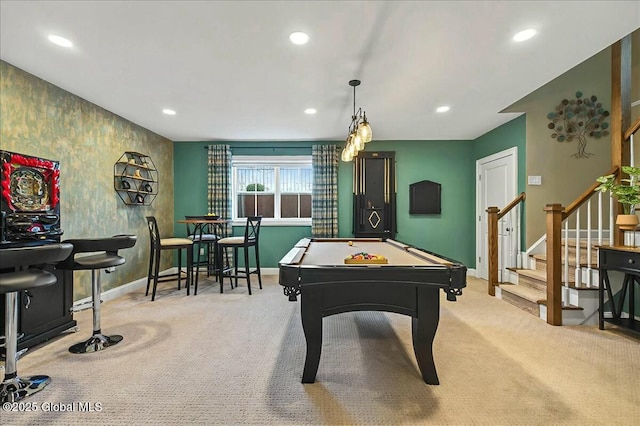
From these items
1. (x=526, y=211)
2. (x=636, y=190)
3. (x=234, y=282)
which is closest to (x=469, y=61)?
(x=636, y=190)

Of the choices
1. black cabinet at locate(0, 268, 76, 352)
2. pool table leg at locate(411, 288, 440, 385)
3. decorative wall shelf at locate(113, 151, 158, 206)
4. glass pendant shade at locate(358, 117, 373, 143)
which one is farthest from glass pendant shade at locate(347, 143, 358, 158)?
decorative wall shelf at locate(113, 151, 158, 206)

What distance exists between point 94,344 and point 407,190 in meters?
4.80

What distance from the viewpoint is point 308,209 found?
5.62 m

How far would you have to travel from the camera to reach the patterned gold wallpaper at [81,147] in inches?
106

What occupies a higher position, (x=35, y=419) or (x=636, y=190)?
(x=636, y=190)

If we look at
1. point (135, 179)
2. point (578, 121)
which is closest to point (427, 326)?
point (578, 121)

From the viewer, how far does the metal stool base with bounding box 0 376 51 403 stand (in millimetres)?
1729

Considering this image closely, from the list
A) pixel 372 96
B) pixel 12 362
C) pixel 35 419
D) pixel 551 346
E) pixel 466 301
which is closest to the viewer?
pixel 35 419

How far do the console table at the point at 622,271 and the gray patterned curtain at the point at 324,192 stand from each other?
3.47 m

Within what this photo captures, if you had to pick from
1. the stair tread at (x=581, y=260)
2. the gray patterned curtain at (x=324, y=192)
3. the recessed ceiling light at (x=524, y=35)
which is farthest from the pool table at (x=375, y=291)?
the gray patterned curtain at (x=324, y=192)

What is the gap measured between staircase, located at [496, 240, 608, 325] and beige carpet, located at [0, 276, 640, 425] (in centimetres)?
17

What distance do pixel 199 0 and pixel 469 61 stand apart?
7.25 feet

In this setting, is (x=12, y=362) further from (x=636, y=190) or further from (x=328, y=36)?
(x=636, y=190)

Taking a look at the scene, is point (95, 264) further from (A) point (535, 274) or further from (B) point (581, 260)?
(B) point (581, 260)
